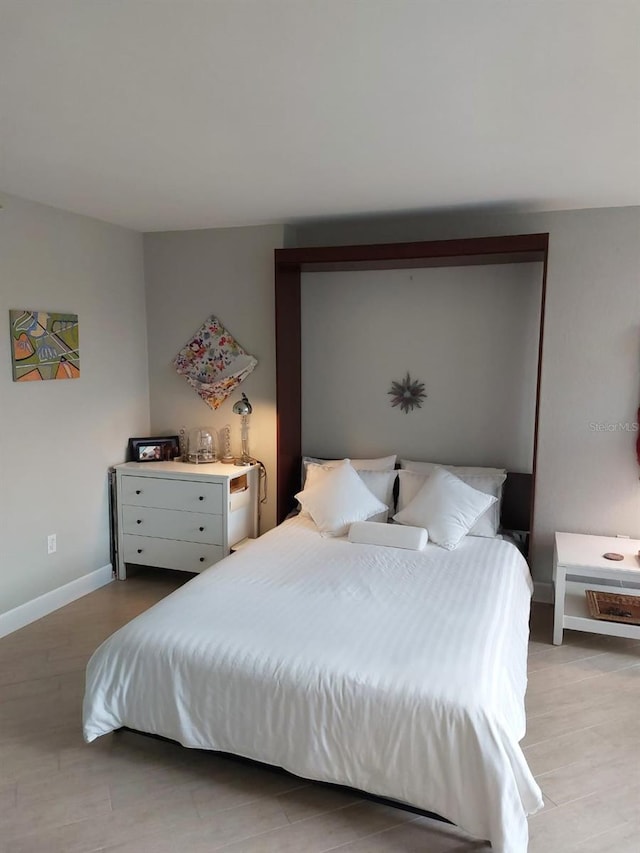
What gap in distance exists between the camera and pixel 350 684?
2.01 m

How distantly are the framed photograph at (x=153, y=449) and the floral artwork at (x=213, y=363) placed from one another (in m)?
0.41

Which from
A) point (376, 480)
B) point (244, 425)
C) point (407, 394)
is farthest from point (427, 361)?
point (244, 425)

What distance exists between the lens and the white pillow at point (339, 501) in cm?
353

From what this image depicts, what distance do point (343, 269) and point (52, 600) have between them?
2740 mm

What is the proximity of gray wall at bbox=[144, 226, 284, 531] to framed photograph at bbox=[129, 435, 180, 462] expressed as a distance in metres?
0.16

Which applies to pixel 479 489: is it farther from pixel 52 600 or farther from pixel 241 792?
pixel 52 600

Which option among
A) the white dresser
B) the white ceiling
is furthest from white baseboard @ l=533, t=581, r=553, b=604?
the white ceiling

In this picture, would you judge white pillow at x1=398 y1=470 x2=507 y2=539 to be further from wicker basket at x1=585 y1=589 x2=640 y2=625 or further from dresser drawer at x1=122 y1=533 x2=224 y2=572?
dresser drawer at x1=122 y1=533 x2=224 y2=572

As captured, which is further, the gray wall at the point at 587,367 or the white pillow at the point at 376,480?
the white pillow at the point at 376,480

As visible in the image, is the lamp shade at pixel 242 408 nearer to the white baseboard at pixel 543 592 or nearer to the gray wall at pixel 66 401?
the gray wall at pixel 66 401

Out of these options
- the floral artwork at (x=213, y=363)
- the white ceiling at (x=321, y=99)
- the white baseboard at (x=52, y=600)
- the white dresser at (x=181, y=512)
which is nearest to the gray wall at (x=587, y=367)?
the white ceiling at (x=321, y=99)

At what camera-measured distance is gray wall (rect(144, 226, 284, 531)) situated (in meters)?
4.06

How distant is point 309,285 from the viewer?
13.5 ft

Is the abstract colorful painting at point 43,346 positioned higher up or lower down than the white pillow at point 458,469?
higher up
